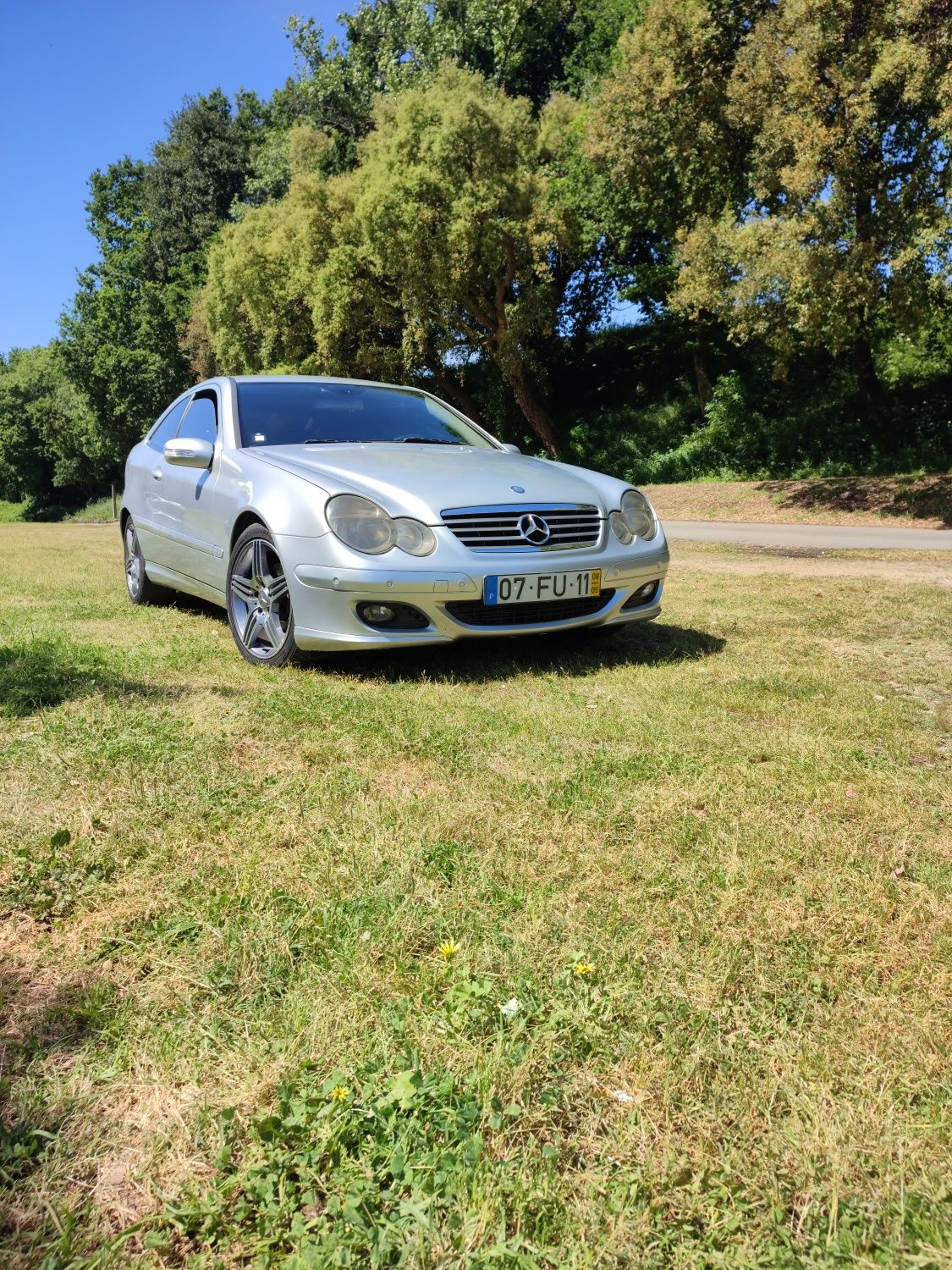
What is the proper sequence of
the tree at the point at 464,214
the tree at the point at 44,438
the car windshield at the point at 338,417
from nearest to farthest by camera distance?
1. the car windshield at the point at 338,417
2. the tree at the point at 464,214
3. the tree at the point at 44,438

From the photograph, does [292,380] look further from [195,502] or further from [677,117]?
[677,117]

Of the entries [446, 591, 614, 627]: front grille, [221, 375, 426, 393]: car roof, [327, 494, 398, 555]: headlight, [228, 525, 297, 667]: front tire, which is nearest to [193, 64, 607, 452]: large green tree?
[221, 375, 426, 393]: car roof

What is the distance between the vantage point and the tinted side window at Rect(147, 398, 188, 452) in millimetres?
6594

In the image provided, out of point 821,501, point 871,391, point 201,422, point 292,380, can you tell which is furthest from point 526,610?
point 871,391

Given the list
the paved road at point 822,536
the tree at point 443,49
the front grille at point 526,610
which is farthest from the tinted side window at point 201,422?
the tree at point 443,49

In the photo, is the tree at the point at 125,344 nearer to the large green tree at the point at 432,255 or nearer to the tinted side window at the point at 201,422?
the large green tree at the point at 432,255

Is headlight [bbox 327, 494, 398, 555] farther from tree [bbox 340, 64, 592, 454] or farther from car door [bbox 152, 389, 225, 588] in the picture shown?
tree [bbox 340, 64, 592, 454]

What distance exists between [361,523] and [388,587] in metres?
0.34

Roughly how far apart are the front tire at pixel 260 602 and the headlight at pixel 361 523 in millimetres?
406

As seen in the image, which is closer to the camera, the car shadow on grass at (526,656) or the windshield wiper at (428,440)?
the car shadow on grass at (526,656)

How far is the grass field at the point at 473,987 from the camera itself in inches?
52.2

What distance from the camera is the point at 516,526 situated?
178 inches

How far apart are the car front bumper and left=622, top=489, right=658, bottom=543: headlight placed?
68cm

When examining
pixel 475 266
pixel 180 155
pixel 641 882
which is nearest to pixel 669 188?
pixel 475 266
